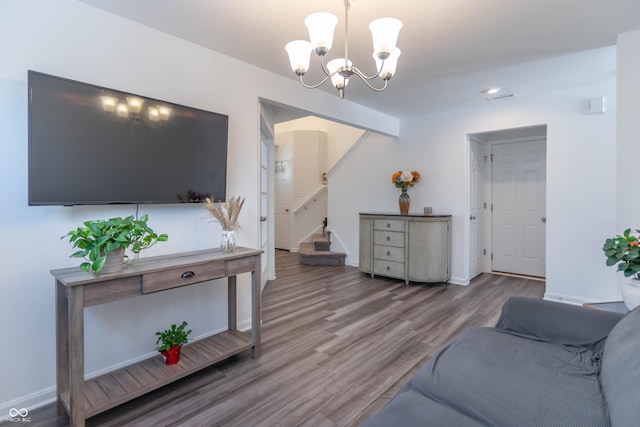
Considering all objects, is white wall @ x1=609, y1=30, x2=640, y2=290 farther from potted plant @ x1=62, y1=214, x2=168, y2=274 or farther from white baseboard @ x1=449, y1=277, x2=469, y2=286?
potted plant @ x1=62, y1=214, x2=168, y2=274

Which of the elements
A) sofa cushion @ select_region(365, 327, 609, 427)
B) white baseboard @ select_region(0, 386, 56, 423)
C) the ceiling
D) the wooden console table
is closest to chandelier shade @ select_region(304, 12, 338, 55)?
the ceiling

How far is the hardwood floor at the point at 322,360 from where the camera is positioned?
5.88 feet

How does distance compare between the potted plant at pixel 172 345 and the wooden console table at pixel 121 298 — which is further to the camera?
the potted plant at pixel 172 345

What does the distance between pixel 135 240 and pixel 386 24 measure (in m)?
1.77

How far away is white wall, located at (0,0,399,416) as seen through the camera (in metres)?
1.76

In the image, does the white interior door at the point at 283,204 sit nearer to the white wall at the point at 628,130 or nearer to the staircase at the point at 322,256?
the staircase at the point at 322,256

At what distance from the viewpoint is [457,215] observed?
15.1ft

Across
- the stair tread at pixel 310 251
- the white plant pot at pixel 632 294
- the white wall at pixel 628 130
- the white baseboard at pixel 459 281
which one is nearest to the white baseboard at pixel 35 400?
the white plant pot at pixel 632 294

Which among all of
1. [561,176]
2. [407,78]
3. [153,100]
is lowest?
[561,176]

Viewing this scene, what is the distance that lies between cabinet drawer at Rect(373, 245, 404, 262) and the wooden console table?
106 inches

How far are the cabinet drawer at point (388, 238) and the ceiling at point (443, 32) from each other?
209 cm

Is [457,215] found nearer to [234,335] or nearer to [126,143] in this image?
[234,335]

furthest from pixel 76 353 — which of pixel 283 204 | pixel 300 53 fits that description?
pixel 283 204

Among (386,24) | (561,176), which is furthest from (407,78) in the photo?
(561,176)
